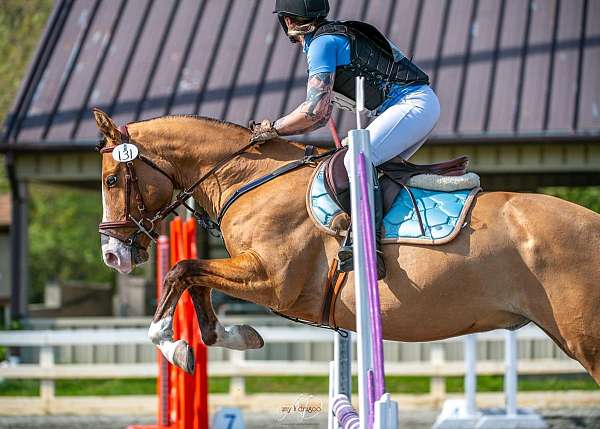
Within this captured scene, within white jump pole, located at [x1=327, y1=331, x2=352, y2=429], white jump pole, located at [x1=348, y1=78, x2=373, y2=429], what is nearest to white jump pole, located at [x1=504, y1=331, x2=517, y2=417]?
white jump pole, located at [x1=327, y1=331, x2=352, y2=429]

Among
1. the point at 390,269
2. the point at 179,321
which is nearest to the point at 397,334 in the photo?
the point at 390,269

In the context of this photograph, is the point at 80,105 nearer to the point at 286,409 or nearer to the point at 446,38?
the point at 446,38

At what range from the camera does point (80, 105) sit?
13477mm

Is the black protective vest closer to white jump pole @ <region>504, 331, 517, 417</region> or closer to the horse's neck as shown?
the horse's neck

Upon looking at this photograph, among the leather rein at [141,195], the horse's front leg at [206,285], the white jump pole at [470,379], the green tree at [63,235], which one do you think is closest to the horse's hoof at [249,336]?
the horse's front leg at [206,285]

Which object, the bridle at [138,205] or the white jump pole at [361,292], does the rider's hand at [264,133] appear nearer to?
the bridle at [138,205]

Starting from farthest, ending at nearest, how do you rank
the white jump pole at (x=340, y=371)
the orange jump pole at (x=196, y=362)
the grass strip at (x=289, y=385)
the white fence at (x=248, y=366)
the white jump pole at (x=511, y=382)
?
the grass strip at (x=289, y=385), the white fence at (x=248, y=366), the white jump pole at (x=511, y=382), the orange jump pole at (x=196, y=362), the white jump pole at (x=340, y=371)

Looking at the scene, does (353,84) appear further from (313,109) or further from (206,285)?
(206,285)

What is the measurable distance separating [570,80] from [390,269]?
334 inches

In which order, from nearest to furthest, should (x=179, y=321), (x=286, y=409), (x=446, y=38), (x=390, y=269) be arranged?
(x=390, y=269), (x=286, y=409), (x=179, y=321), (x=446, y=38)

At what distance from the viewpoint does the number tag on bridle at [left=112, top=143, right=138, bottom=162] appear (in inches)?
215

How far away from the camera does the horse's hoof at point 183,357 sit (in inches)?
200

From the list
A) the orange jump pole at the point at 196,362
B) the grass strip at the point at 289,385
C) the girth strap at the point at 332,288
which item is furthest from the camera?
the grass strip at the point at 289,385

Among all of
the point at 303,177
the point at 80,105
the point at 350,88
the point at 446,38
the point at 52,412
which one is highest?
the point at 446,38
